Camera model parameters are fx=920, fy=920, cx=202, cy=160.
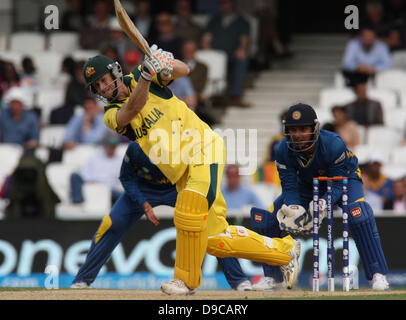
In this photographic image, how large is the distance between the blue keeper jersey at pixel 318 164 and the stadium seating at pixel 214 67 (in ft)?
20.4

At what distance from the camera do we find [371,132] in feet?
39.7

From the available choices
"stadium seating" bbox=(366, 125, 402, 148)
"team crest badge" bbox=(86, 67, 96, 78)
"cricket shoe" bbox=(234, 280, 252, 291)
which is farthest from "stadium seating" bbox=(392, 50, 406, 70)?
"team crest badge" bbox=(86, 67, 96, 78)

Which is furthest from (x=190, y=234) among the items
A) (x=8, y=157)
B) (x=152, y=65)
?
(x=8, y=157)

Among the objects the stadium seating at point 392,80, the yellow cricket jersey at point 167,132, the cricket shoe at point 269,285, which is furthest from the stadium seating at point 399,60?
the yellow cricket jersey at point 167,132

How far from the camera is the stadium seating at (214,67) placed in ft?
44.8

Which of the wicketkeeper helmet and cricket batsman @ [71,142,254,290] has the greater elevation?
the wicketkeeper helmet

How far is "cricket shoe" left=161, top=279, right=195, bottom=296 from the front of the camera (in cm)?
655

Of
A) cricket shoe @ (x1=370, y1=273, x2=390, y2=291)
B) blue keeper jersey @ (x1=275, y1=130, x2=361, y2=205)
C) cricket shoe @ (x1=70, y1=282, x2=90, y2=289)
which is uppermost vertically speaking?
blue keeper jersey @ (x1=275, y1=130, x2=361, y2=205)

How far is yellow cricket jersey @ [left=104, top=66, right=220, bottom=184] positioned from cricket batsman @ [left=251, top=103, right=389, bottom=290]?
0.72 m

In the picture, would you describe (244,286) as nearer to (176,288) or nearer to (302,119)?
(176,288)

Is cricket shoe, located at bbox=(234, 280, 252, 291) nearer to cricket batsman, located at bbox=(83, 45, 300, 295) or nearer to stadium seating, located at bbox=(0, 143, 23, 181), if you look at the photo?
cricket batsman, located at bbox=(83, 45, 300, 295)

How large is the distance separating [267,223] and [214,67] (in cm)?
636

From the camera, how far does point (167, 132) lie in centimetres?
680
